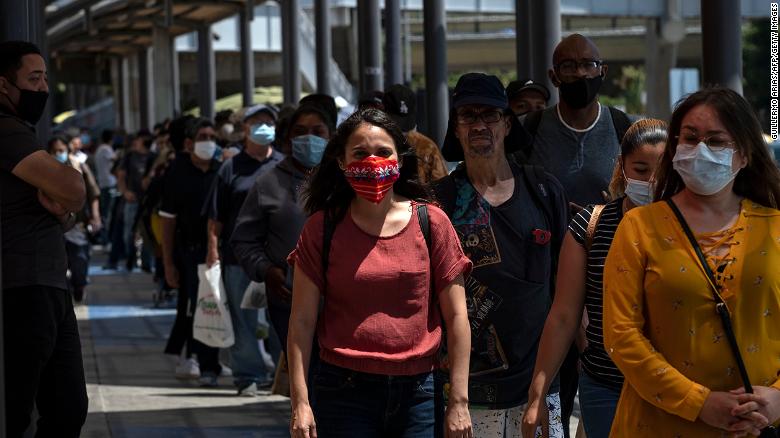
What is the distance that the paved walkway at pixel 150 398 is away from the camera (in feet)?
33.1

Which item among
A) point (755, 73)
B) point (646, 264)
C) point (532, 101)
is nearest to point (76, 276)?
point (532, 101)

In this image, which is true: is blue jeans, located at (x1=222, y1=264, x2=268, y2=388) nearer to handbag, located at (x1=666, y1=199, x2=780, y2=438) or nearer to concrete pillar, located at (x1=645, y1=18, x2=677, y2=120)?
handbag, located at (x1=666, y1=199, x2=780, y2=438)

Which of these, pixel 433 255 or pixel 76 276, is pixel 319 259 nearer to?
pixel 433 255

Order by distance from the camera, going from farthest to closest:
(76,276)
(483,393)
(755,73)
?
(755,73) < (76,276) < (483,393)

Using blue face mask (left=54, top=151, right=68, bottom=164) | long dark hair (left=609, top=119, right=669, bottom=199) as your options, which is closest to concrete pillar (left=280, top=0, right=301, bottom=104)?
blue face mask (left=54, top=151, right=68, bottom=164)

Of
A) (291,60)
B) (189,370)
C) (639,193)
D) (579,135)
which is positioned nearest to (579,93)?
(579,135)

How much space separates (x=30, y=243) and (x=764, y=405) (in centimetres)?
324

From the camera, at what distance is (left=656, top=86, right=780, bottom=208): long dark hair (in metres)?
4.59

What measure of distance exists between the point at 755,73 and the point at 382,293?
76.6 metres

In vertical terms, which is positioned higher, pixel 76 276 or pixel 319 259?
pixel 319 259

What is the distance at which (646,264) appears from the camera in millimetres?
4523

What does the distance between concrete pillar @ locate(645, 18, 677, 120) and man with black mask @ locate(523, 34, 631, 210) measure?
44.9 meters

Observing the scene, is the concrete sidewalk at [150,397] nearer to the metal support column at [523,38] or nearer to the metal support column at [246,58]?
the metal support column at [523,38]

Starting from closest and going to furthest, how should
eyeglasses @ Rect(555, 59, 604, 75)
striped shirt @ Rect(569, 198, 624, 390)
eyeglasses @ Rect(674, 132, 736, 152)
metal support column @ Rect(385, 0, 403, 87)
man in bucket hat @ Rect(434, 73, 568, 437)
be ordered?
1. eyeglasses @ Rect(674, 132, 736, 152)
2. striped shirt @ Rect(569, 198, 624, 390)
3. man in bucket hat @ Rect(434, 73, 568, 437)
4. eyeglasses @ Rect(555, 59, 604, 75)
5. metal support column @ Rect(385, 0, 403, 87)
